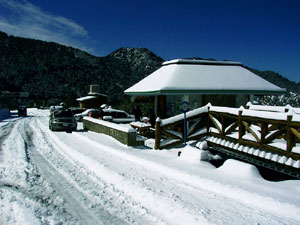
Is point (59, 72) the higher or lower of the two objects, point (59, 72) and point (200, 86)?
the higher

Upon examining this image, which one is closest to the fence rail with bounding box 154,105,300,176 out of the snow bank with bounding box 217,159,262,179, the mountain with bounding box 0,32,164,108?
the snow bank with bounding box 217,159,262,179

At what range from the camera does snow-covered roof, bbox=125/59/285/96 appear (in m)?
15.8

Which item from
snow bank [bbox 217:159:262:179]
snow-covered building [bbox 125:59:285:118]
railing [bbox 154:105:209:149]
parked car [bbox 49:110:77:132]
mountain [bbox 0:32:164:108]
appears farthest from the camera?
mountain [bbox 0:32:164:108]

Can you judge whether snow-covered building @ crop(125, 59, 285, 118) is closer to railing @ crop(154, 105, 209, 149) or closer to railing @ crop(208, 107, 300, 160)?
railing @ crop(154, 105, 209, 149)

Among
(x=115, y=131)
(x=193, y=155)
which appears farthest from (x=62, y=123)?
(x=193, y=155)

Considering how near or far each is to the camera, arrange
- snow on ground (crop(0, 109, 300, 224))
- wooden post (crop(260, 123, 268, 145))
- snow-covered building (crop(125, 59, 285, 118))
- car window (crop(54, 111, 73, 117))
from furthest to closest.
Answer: car window (crop(54, 111, 73, 117))
snow-covered building (crop(125, 59, 285, 118))
wooden post (crop(260, 123, 268, 145))
snow on ground (crop(0, 109, 300, 224))

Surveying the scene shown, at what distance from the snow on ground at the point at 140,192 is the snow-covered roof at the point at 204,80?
695cm

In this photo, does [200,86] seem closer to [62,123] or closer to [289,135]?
[289,135]

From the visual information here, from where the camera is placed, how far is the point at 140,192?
237 inches

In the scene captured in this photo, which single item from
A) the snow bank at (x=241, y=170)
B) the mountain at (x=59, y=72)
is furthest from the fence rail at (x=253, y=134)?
the mountain at (x=59, y=72)

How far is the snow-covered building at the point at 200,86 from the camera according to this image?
15.9 meters

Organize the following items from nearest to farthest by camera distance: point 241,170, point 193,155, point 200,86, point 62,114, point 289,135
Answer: point 289,135
point 241,170
point 193,155
point 200,86
point 62,114

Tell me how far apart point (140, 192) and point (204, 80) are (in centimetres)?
1239

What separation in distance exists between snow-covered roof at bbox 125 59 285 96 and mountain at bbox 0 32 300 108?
76.3 meters
